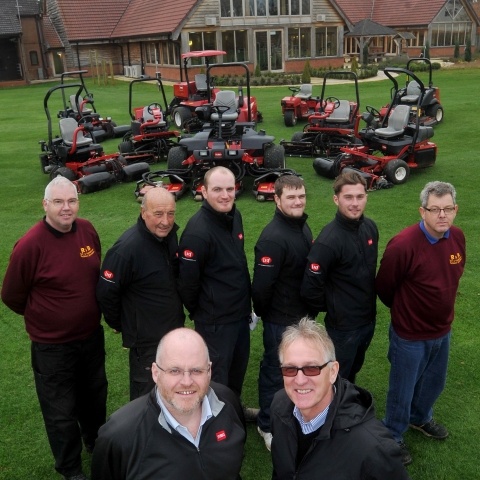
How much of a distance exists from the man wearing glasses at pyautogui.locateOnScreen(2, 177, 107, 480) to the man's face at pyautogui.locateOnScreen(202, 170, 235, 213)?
0.74m

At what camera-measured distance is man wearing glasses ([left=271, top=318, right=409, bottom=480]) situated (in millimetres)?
1994

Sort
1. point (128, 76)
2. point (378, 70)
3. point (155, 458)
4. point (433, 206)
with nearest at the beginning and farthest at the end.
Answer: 1. point (155, 458)
2. point (433, 206)
3. point (378, 70)
4. point (128, 76)

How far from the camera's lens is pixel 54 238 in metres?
3.14

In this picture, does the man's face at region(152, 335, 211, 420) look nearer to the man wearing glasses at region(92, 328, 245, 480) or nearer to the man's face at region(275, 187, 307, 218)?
the man wearing glasses at region(92, 328, 245, 480)

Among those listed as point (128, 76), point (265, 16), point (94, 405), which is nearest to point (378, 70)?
point (265, 16)

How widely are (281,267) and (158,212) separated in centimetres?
82

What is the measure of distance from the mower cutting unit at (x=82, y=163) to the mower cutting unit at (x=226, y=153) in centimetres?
117

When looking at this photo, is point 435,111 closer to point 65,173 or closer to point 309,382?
point 65,173

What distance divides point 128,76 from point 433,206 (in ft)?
104

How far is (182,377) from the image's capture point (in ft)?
7.09

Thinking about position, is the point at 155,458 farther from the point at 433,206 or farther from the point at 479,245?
the point at 479,245

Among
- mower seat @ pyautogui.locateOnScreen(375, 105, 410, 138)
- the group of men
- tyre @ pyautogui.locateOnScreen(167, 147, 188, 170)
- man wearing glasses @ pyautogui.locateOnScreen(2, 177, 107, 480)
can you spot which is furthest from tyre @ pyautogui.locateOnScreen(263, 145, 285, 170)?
man wearing glasses @ pyautogui.locateOnScreen(2, 177, 107, 480)

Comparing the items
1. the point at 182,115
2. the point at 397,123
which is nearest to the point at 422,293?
the point at 397,123

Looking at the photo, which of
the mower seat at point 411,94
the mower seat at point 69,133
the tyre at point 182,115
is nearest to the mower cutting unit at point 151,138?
the mower seat at point 69,133
